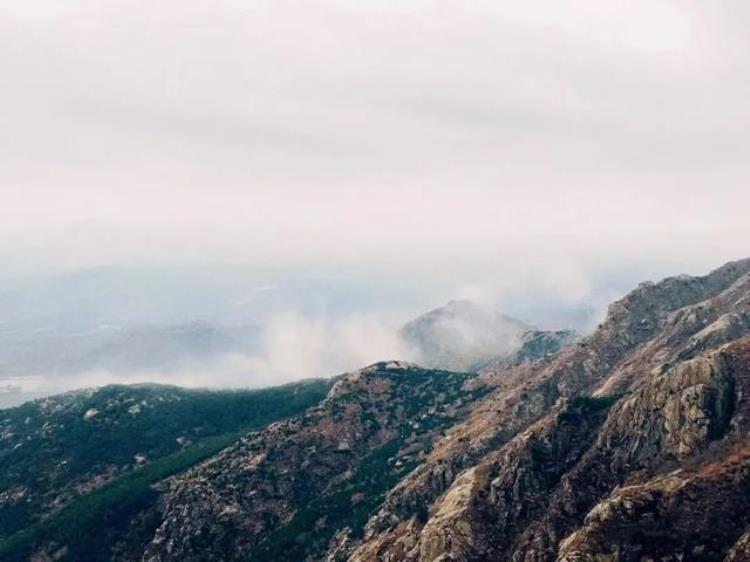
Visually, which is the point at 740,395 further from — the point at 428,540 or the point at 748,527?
the point at 428,540

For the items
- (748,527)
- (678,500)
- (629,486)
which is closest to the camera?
(748,527)

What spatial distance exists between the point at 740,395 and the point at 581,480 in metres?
Result: 52.3

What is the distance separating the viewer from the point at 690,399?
18988 centimetres

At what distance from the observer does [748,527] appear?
5787 inches

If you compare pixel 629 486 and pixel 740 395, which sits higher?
pixel 740 395

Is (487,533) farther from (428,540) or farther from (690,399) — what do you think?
(690,399)

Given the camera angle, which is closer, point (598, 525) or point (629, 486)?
point (598, 525)

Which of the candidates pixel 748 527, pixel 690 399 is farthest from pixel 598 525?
pixel 690 399

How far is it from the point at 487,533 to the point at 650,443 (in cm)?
5499

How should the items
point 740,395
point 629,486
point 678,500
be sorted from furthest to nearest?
point 740,395 < point 629,486 < point 678,500

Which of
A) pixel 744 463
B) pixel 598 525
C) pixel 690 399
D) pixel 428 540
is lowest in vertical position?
pixel 428 540

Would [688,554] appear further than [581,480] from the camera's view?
No

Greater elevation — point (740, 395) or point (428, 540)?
point (740, 395)

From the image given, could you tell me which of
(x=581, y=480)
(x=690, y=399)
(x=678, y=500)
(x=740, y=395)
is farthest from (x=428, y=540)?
(x=740, y=395)
